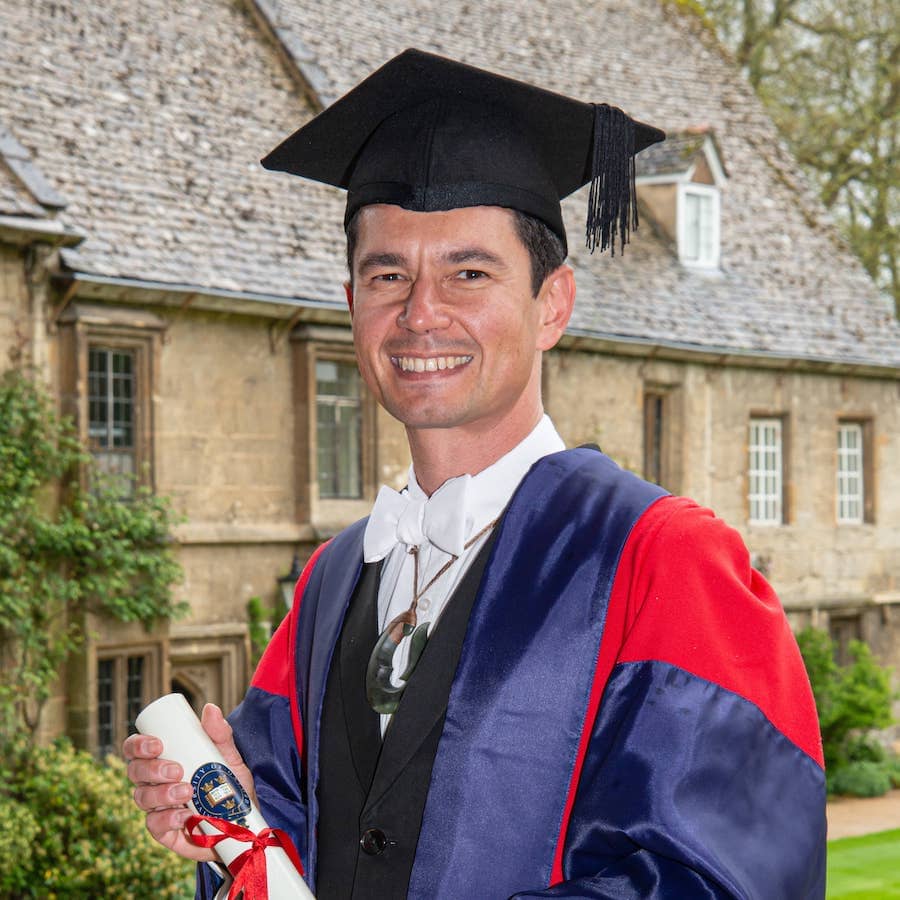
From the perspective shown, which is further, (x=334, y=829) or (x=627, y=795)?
(x=334, y=829)

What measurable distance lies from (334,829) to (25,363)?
8.74 metres

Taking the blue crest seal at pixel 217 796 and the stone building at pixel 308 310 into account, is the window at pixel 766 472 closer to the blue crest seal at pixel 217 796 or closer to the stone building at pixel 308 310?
the stone building at pixel 308 310

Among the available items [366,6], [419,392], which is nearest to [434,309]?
[419,392]

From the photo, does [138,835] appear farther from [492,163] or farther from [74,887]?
[492,163]

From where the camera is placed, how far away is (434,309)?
2.31 metres

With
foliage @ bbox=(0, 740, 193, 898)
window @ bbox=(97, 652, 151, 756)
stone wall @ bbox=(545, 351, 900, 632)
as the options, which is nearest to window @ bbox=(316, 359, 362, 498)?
stone wall @ bbox=(545, 351, 900, 632)

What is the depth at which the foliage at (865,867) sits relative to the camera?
1044cm

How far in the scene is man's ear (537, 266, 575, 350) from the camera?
241cm

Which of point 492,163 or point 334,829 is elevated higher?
point 492,163

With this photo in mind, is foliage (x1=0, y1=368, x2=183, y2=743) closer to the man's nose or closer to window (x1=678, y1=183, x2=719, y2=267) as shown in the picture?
window (x1=678, y1=183, x2=719, y2=267)

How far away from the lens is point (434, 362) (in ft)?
7.63

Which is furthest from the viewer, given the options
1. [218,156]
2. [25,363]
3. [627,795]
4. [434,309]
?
[218,156]

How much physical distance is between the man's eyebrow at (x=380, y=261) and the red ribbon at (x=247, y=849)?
0.91 metres

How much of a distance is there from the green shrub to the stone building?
204 cm
